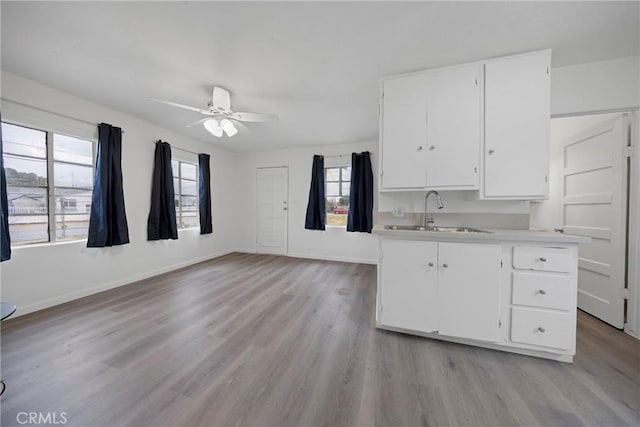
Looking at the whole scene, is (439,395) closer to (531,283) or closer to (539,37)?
(531,283)

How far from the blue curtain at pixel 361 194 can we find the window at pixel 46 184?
3.97 meters

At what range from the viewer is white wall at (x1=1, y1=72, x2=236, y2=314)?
2.32m

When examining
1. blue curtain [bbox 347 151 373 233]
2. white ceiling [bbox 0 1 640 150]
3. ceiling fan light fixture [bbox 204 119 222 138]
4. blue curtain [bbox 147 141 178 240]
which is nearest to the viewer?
white ceiling [bbox 0 1 640 150]

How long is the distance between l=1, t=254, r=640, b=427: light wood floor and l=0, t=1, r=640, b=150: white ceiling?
8.02ft

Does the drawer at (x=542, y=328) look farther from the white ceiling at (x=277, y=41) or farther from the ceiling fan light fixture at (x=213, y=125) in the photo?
the ceiling fan light fixture at (x=213, y=125)

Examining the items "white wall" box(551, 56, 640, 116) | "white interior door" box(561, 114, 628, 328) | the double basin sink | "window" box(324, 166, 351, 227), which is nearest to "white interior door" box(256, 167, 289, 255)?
"window" box(324, 166, 351, 227)

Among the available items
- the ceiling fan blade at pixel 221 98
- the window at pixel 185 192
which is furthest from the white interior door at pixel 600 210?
the window at pixel 185 192

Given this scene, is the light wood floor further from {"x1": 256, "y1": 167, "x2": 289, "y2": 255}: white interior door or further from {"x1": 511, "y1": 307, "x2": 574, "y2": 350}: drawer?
{"x1": 256, "y1": 167, "x2": 289, "y2": 255}: white interior door

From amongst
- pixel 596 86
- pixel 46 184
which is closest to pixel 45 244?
pixel 46 184

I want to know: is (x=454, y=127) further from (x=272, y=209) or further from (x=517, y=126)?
(x=272, y=209)

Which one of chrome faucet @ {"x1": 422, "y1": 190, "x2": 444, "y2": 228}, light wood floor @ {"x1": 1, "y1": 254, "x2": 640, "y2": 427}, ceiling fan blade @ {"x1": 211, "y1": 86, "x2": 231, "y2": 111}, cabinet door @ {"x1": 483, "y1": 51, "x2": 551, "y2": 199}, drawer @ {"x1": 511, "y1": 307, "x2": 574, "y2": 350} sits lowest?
light wood floor @ {"x1": 1, "y1": 254, "x2": 640, "y2": 427}

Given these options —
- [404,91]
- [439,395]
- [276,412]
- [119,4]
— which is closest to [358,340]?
[439,395]

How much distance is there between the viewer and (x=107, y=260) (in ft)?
9.99

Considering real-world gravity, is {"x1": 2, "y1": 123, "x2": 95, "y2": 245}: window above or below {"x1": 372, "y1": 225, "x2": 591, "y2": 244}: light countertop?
above
